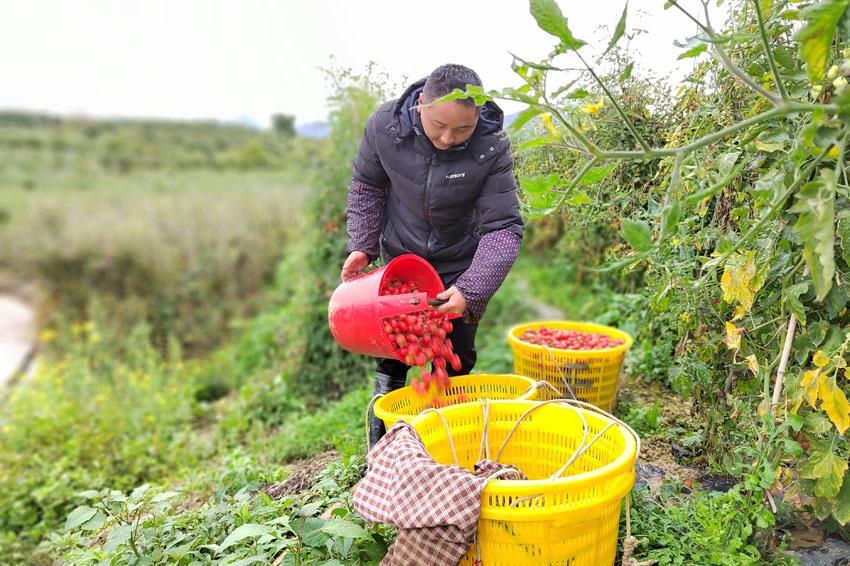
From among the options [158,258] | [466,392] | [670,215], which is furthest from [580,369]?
[158,258]

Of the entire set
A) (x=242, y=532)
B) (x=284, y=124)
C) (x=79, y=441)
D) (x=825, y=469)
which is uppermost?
(x=284, y=124)

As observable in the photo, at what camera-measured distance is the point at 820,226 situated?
1509 millimetres

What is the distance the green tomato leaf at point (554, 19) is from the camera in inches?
62.3

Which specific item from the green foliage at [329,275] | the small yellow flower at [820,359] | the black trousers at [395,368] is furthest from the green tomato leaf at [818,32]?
the green foliage at [329,275]

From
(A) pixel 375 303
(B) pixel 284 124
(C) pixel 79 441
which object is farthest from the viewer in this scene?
(B) pixel 284 124

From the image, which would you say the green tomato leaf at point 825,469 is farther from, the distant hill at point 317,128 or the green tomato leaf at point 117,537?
the distant hill at point 317,128

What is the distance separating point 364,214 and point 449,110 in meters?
0.74

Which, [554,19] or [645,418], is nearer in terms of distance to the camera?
[554,19]

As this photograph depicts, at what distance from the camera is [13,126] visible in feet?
66.6

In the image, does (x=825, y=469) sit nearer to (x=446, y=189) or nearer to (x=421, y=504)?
(x=421, y=504)

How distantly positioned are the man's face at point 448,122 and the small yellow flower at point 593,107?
0.55 meters

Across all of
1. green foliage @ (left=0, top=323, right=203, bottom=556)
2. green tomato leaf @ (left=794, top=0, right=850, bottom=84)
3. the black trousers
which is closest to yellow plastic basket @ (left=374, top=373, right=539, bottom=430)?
the black trousers

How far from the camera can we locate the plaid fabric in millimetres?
1733

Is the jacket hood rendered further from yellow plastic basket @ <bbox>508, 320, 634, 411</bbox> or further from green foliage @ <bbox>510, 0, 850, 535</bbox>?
yellow plastic basket @ <bbox>508, 320, 634, 411</bbox>
